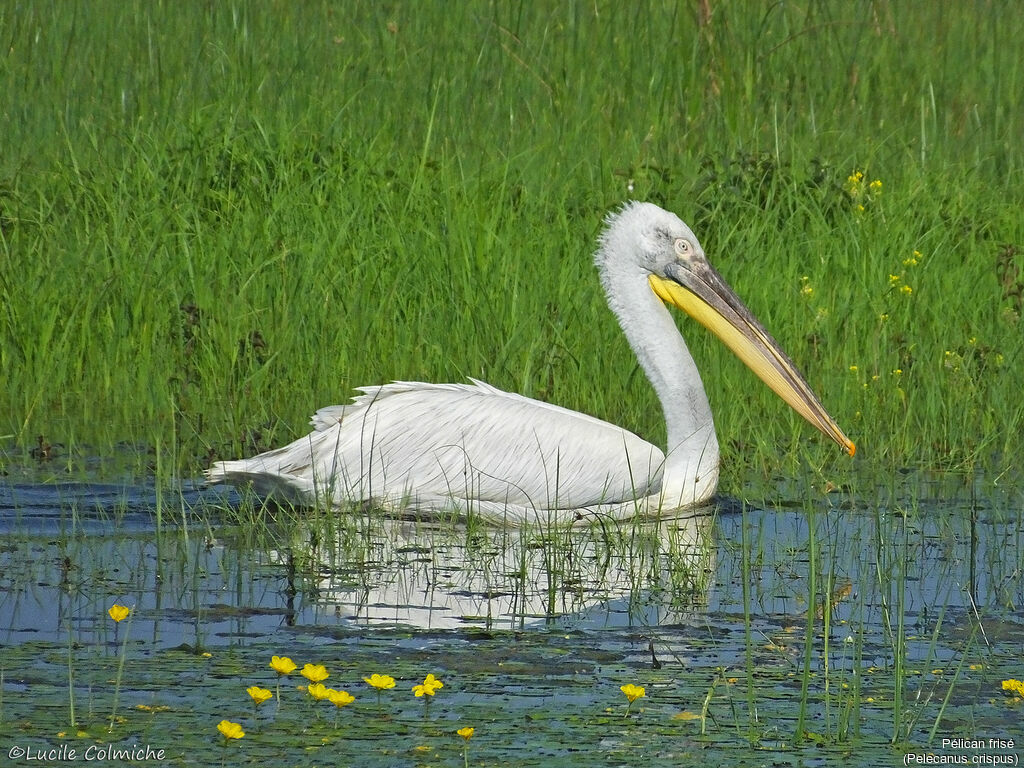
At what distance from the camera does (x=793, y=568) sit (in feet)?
17.3

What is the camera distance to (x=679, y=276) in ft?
22.0

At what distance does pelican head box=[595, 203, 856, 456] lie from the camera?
665 centimetres

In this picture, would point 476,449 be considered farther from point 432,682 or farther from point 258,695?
point 258,695

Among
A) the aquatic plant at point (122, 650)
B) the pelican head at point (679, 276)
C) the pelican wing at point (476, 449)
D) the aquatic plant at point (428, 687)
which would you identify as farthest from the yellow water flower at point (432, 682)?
the pelican head at point (679, 276)

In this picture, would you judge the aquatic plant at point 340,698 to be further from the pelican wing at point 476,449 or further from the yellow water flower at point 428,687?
the pelican wing at point 476,449

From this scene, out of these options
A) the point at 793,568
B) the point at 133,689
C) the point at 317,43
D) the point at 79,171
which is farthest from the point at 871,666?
the point at 317,43

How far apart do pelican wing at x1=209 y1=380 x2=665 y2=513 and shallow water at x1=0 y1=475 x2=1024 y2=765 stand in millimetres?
290

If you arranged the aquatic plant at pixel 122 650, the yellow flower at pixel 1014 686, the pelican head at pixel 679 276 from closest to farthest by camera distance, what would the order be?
the aquatic plant at pixel 122 650, the yellow flower at pixel 1014 686, the pelican head at pixel 679 276

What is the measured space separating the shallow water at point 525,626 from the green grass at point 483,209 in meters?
0.75

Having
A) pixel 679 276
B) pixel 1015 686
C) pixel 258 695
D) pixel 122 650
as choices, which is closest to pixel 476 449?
pixel 679 276

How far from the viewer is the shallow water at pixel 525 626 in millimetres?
3736

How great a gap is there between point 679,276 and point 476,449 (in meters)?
1.11

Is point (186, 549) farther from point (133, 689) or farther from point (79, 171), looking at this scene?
point (79, 171)

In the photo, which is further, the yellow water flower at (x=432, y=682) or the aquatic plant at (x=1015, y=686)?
the aquatic plant at (x=1015, y=686)
